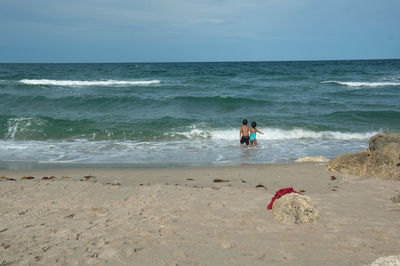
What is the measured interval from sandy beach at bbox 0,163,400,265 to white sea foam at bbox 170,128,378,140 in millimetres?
6599

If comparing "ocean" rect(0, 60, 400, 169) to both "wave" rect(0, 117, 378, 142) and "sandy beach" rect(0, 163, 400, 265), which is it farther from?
"sandy beach" rect(0, 163, 400, 265)

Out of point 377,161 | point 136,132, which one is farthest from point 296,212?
point 136,132

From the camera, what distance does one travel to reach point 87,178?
22.0 ft

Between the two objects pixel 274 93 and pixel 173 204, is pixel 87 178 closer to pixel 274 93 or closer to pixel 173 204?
pixel 173 204

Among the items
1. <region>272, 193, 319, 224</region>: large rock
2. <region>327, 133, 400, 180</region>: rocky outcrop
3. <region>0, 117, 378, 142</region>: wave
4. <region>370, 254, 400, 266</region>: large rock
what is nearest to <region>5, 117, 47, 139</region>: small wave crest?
<region>0, 117, 378, 142</region>: wave

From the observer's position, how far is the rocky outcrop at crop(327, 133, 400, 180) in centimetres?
648

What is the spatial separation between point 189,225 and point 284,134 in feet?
32.4

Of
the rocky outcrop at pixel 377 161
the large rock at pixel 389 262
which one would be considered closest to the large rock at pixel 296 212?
the large rock at pixel 389 262

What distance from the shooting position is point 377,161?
21.9ft

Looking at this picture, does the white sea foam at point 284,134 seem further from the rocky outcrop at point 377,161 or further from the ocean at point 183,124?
the rocky outcrop at point 377,161

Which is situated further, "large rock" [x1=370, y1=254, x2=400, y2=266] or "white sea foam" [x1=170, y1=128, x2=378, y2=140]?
"white sea foam" [x1=170, y1=128, x2=378, y2=140]

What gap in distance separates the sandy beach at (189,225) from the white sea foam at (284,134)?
6599 mm

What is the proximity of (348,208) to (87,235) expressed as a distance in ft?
11.2

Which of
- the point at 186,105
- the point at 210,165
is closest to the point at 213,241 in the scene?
the point at 210,165
